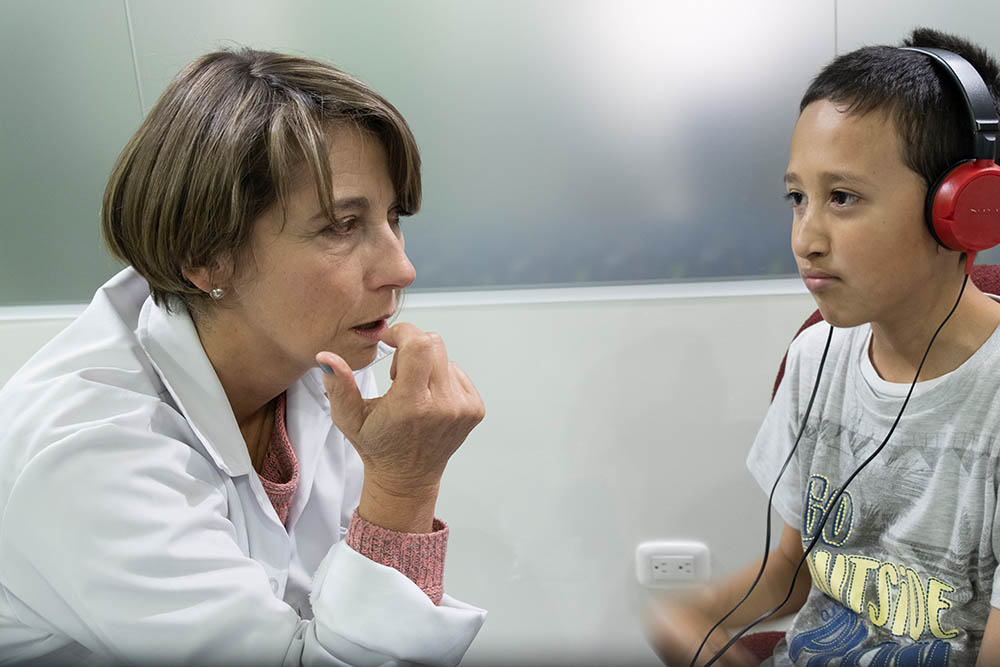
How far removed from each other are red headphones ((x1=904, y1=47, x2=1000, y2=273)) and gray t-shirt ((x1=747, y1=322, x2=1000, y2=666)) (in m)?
0.13

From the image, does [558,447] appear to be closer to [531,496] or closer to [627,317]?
[531,496]

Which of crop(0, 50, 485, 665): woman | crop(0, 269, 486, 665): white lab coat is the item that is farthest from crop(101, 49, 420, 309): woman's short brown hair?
crop(0, 269, 486, 665): white lab coat

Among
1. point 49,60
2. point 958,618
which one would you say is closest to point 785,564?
point 958,618

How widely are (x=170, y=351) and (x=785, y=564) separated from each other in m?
0.78

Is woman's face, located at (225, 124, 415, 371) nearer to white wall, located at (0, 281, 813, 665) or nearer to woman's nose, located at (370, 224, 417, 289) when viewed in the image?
woman's nose, located at (370, 224, 417, 289)

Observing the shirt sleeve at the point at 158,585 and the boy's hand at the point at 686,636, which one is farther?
the boy's hand at the point at 686,636

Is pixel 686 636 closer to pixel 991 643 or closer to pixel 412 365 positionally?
pixel 991 643

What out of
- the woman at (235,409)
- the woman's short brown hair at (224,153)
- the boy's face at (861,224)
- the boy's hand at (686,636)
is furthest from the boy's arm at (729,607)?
the woman's short brown hair at (224,153)

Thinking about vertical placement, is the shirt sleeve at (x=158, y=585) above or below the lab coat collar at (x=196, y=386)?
below

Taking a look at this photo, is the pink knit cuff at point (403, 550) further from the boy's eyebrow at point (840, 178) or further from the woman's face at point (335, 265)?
the boy's eyebrow at point (840, 178)

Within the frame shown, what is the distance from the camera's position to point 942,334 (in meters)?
0.94

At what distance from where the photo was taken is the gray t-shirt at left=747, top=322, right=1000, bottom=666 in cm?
89

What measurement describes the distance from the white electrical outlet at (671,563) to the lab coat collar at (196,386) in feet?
3.21

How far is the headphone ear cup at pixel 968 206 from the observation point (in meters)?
0.84
